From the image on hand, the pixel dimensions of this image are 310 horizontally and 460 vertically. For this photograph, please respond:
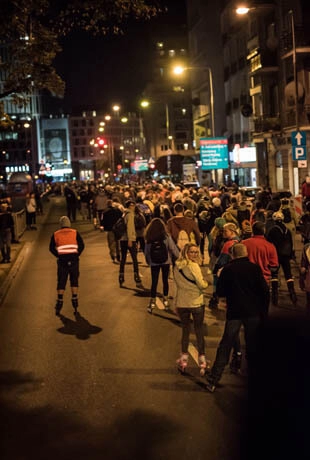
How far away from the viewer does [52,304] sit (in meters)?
14.1

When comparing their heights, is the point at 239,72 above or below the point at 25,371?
above

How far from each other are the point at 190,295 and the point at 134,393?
4.33 feet

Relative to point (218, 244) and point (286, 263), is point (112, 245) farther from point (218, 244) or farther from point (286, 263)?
point (286, 263)

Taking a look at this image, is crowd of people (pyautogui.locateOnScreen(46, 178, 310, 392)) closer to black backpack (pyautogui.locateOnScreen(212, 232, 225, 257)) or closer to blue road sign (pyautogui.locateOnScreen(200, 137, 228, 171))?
black backpack (pyautogui.locateOnScreen(212, 232, 225, 257))

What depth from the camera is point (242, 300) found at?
7.62 m

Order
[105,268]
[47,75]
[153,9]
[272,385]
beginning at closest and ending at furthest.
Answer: [272,385], [153,9], [47,75], [105,268]

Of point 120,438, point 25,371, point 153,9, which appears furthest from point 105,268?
point 120,438

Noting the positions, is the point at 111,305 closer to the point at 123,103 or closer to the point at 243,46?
the point at 243,46

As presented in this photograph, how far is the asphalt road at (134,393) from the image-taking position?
6203 mm

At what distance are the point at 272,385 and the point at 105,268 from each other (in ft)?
38.6

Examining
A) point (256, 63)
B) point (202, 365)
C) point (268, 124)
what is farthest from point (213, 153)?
point (202, 365)

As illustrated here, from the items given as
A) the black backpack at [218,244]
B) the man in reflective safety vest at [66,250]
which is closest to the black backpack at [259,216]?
the black backpack at [218,244]

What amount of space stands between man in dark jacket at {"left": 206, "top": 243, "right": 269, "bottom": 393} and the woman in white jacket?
0.64 m

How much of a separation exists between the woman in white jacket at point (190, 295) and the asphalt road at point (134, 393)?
290 millimetres
